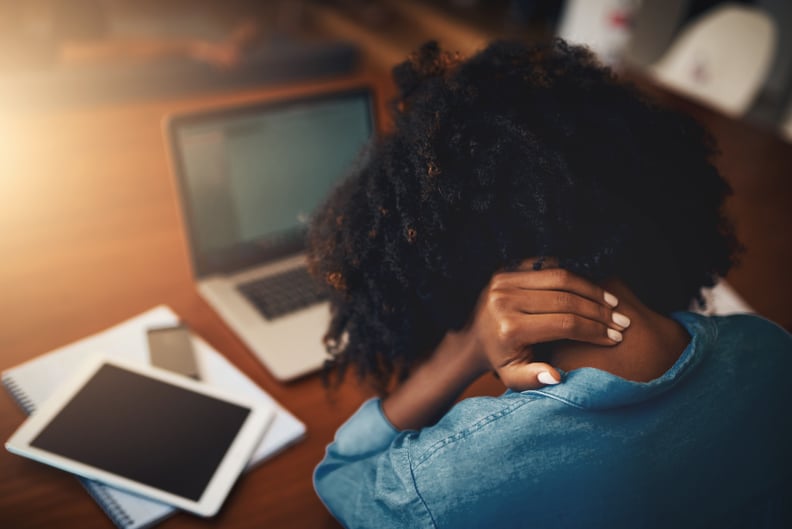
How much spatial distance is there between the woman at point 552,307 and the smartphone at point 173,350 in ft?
1.08

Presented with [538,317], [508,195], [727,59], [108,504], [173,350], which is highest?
[727,59]

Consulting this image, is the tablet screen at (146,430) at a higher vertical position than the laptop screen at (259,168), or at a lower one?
lower

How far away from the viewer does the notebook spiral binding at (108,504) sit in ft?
2.44

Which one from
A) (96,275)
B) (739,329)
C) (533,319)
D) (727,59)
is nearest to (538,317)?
(533,319)

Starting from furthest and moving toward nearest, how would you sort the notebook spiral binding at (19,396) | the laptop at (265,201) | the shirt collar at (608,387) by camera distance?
the laptop at (265,201)
the notebook spiral binding at (19,396)
the shirt collar at (608,387)

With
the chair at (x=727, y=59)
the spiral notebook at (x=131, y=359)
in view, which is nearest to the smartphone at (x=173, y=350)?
the spiral notebook at (x=131, y=359)

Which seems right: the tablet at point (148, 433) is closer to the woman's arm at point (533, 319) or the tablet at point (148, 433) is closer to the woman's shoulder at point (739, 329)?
the woman's arm at point (533, 319)

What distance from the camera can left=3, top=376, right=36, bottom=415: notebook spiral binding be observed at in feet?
2.86

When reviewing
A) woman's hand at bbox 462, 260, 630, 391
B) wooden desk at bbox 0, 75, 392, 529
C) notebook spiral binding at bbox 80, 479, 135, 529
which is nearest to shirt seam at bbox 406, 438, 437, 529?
woman's hand at bbox 462, 260, 630, 391

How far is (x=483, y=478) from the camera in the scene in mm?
576

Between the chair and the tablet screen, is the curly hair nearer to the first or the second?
the tablet screen

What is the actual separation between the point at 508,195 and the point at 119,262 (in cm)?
87

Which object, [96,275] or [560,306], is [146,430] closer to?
[96,275]

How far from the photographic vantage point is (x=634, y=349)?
2.09ft
